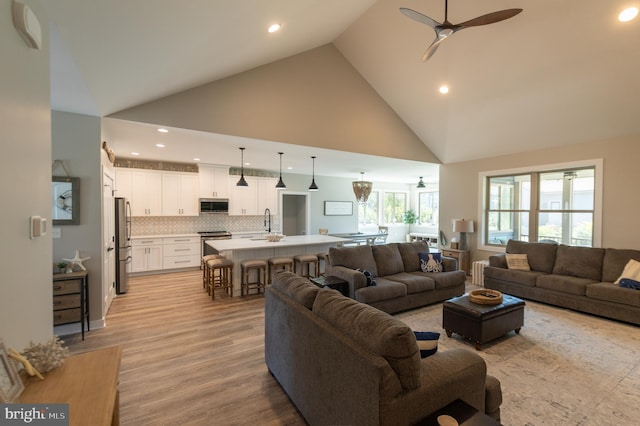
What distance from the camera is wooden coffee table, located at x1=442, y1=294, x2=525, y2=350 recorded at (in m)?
3.04

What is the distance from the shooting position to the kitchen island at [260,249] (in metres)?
5.01

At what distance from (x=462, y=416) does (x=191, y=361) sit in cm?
253

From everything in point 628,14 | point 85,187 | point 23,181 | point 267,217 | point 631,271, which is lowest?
point 631,271

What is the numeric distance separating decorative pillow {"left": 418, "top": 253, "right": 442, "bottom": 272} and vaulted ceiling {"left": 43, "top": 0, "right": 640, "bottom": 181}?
8.90 feet

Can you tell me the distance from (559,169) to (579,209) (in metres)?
0.80

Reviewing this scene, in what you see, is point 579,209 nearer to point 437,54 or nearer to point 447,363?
point 437,54

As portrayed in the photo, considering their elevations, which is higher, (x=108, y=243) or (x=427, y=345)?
(x=108, y=243)

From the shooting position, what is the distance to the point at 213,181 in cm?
723

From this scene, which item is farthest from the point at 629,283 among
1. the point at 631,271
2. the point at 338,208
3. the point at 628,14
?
the point at 338,208

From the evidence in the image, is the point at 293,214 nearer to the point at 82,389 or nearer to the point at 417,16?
the point at 417,16

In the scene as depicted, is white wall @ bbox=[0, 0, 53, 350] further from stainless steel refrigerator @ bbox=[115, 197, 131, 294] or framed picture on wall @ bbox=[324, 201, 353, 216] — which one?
framed picture on wall @ bbox=[324, 201, 353, 216]

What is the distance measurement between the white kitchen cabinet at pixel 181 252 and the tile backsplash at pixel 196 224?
454 millimetres

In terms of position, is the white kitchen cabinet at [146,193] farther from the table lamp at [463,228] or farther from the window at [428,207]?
the window at [428,207]

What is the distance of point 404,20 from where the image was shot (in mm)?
4117
